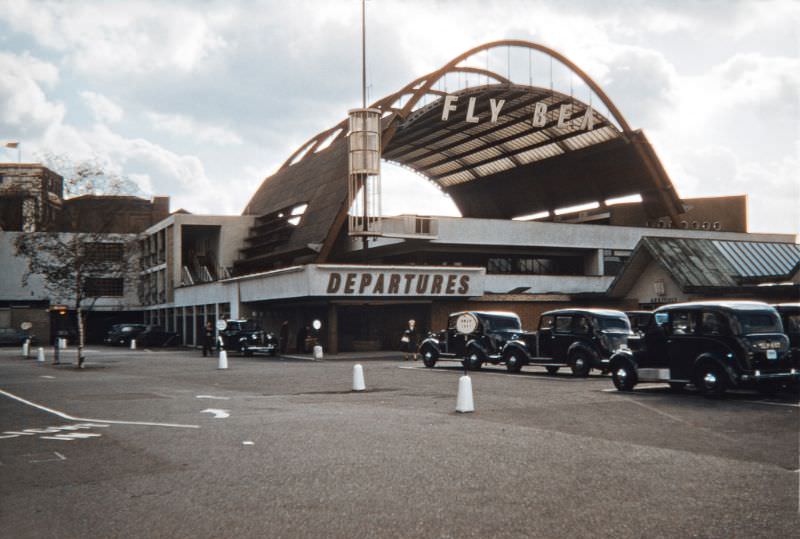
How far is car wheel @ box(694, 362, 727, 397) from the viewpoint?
1541cm

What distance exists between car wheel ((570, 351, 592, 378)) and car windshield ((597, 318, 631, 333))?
0.90 meters

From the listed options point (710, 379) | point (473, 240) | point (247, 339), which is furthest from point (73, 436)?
point (473, 240)

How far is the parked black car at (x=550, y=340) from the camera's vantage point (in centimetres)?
2161

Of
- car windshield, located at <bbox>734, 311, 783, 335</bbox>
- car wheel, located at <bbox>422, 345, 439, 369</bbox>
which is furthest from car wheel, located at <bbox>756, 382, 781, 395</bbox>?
car wheel, located at <bbox>422, 345, 439, 369</bbox>

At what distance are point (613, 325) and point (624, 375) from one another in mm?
4794

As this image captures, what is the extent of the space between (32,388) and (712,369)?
53.5ft

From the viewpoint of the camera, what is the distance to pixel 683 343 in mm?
16328

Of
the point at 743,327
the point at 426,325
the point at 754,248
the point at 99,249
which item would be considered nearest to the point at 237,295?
the point at 426,325

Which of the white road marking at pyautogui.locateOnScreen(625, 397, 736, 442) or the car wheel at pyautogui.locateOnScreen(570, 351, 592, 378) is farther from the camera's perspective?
the car wheel at pyautogui.locateOnScreen(570, 351, 592, 378)

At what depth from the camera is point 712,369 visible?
15.6 metres

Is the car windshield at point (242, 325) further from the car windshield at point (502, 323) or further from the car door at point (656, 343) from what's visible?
the car door at point (656, 343)

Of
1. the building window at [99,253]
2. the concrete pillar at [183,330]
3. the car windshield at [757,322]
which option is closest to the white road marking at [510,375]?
the car windshield at [757,322]

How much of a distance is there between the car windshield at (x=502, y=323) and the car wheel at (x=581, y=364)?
4330 mm

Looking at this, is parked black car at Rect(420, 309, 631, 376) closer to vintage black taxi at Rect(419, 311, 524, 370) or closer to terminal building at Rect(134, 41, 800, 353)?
vintage black taxi at Rect(419, 311, 524, 370)
